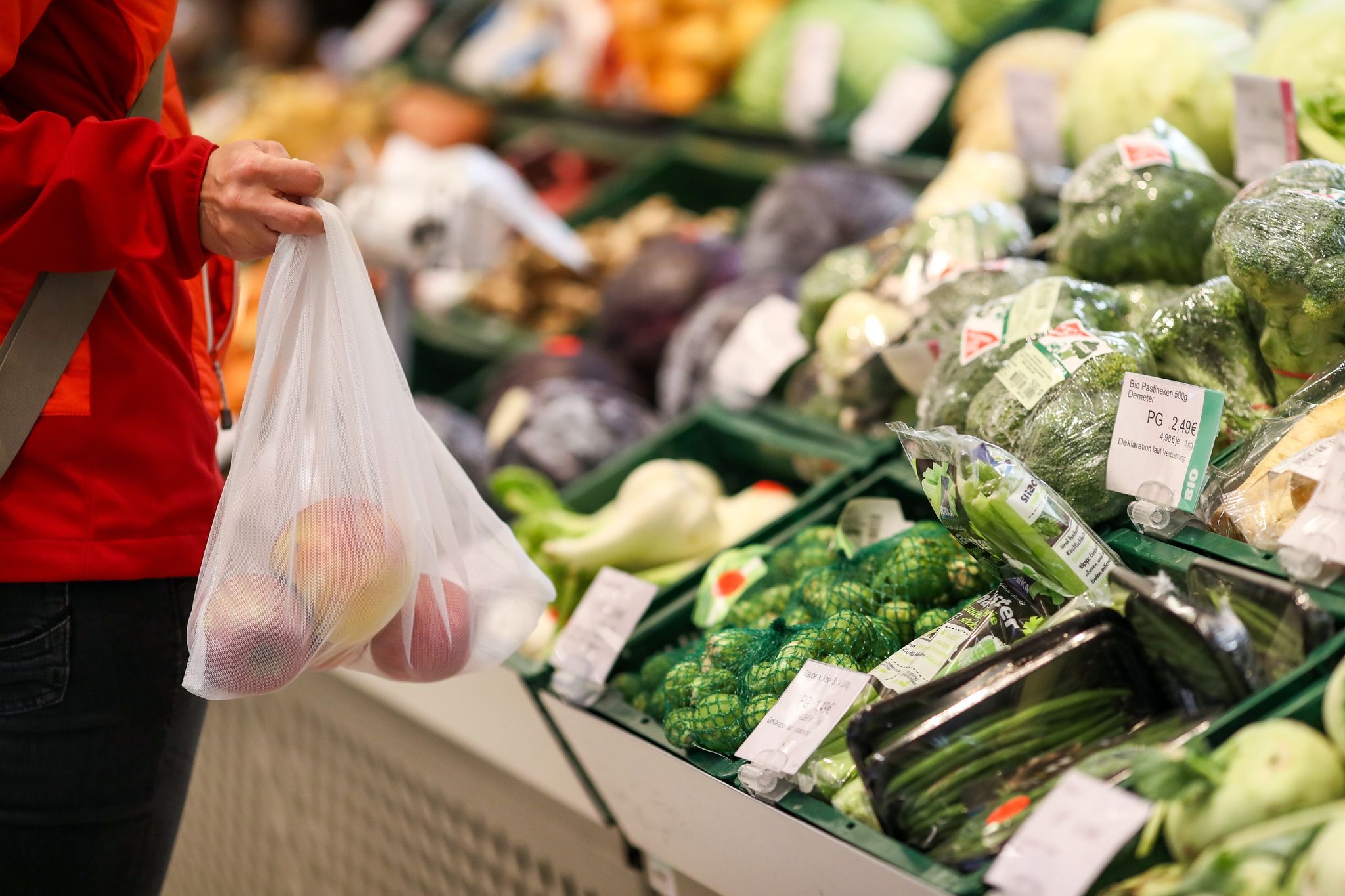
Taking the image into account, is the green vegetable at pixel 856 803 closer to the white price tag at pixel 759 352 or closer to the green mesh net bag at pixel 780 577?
the green mesh net bag at pixel 780 577

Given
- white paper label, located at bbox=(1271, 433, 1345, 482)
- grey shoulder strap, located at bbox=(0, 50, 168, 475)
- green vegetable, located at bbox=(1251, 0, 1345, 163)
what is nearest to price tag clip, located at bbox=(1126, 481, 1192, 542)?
white paper label, located at bbox=(1271, 433, 1345, 482)

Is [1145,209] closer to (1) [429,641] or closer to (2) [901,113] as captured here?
(1) [429,641]

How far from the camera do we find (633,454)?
8.31ft

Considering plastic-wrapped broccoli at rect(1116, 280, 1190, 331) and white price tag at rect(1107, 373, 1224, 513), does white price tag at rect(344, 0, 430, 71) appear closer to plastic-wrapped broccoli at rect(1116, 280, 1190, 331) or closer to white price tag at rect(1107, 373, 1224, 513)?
plastic-wrapped broccoli at rect(1116, 280, 1190, 331)

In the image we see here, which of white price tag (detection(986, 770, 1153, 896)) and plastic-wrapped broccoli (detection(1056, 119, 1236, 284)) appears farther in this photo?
plastic-wrapped broccoli (detection(1056, 119, 1236, 284))

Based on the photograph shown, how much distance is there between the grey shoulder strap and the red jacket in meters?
0.02

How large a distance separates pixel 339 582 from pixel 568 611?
875 millimetres

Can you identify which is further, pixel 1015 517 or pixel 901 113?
pixel 901 113

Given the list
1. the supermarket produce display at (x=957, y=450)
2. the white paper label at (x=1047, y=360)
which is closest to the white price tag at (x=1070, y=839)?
the supermarket produce display at (x=957, y=450)

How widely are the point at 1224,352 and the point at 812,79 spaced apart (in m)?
2.16

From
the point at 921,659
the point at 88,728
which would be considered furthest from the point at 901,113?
the point at 88,728

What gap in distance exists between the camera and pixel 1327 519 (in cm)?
127

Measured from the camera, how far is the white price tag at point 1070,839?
105cm

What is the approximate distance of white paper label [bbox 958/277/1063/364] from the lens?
170cm
